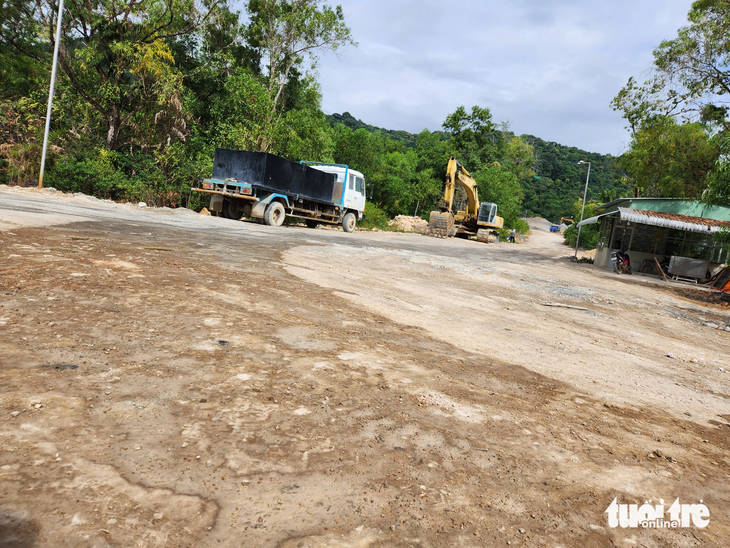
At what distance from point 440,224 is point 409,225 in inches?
296

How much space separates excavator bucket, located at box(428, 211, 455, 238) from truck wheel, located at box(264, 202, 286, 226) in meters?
14.7

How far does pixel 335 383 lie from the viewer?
3.08 metres

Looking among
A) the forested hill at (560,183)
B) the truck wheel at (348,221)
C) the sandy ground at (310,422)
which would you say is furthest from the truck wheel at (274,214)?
the forested hill at (560,183)

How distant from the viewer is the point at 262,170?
16953mm

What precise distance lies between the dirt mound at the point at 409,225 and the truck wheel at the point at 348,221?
12463 millimetres

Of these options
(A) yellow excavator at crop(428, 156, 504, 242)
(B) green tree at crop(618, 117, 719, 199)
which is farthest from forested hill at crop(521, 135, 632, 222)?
(B) green tree at crop(618, 117, 719, 199)

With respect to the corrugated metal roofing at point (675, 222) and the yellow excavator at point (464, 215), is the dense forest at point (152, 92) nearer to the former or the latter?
the yellow excavator at point (464, 215)

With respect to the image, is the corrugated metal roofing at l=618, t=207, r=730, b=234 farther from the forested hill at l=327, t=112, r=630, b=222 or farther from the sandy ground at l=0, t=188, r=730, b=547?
the forested hill at l=327, t=112, r=630, b=222

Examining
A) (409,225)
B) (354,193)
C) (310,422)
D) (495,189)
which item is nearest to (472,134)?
(495,189)

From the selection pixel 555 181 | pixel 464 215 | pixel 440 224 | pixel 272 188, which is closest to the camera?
pixel 272 188

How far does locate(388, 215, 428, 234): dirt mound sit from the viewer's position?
3500 centimetres

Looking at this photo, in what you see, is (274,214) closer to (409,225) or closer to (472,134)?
(409,225)

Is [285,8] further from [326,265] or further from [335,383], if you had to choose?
[335,383]

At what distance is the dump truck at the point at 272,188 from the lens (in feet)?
56.2
